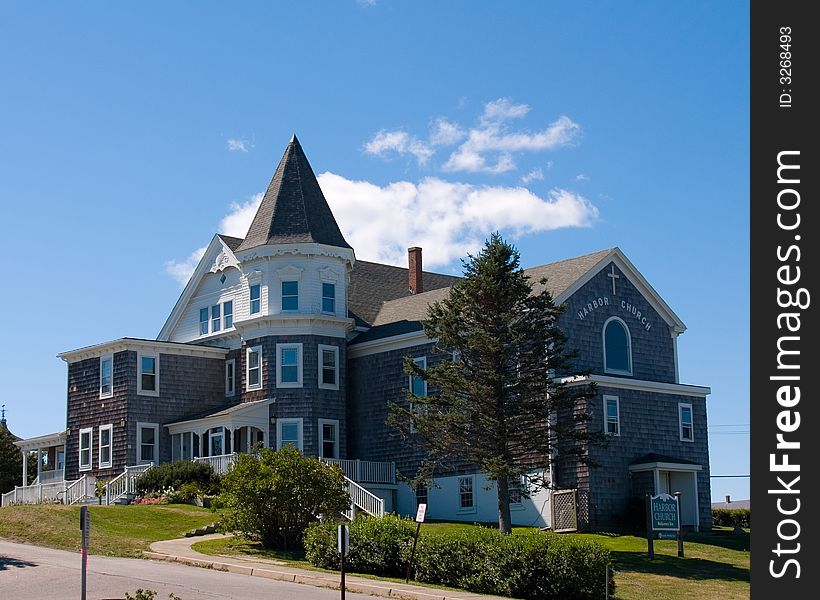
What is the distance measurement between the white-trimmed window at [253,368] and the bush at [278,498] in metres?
13.7

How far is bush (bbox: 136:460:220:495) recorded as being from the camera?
4341 centimetres

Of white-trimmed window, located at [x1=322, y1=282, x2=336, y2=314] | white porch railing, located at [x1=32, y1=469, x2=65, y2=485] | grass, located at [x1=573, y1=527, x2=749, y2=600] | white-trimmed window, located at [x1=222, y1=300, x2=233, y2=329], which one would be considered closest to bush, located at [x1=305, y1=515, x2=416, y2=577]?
grass, located at [x1=573, y1=527, x2=749, y2=600]

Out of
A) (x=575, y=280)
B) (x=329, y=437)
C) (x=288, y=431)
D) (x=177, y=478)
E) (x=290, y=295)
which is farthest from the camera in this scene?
(x=290, y=295)

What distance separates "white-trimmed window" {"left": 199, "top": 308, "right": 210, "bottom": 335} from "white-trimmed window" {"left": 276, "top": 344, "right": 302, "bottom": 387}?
591 cm

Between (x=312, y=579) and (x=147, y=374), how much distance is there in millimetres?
23742

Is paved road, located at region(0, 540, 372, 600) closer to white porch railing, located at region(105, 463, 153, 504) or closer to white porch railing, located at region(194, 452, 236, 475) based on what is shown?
white porch railing, located at region(194, 452, 236, 475)

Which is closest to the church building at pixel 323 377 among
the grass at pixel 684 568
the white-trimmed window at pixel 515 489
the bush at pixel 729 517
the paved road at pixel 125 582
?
the white-trimmed window at pixel 515 489

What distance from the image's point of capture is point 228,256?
50.5 metres

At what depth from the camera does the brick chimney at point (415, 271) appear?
2135 inches

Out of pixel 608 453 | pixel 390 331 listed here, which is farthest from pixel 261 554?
pixel 390 331

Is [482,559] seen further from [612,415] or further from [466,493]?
[466,493]

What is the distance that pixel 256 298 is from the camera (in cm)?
4847

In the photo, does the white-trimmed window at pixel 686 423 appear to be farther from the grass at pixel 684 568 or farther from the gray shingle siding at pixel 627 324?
the grass at pixel 684 568

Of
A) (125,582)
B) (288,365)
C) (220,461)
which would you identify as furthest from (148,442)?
(125,582)
